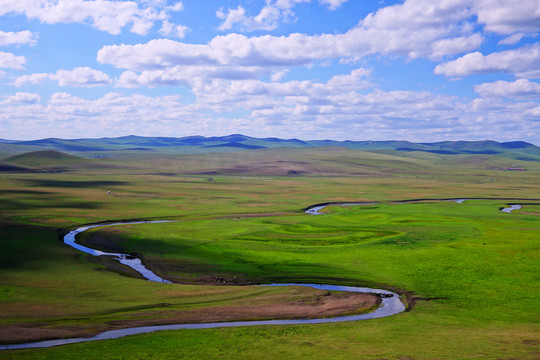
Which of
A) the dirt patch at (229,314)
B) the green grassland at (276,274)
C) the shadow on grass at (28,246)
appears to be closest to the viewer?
the green grassland at (276,274)

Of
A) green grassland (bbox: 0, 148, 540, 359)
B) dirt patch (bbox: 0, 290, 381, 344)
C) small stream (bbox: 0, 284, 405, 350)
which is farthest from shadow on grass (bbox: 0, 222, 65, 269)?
small stream (bbox: 0, 284, 405, 350)

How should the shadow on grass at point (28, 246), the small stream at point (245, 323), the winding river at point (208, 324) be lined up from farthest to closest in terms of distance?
the shadow on grass at point (28, 246) → the winding river at point (208, 324) → the small stream at point (245, 323)

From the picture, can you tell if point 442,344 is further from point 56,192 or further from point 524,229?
point 56,192

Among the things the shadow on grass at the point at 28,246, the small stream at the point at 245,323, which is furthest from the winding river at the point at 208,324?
the shadow on grass at the point at 28,246

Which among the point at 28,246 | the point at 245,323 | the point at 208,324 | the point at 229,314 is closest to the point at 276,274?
the point at 229,314

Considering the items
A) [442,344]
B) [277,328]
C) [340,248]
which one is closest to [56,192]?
[340,248]

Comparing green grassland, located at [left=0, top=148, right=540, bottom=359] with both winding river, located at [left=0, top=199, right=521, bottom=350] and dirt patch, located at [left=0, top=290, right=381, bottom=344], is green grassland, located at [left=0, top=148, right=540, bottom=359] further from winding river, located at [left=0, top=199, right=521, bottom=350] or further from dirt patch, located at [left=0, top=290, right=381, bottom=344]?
winding river, located at [left=0, top=199, right=521, bottom=350]

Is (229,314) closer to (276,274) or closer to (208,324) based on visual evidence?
(208,324)

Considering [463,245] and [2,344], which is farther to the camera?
[463,245]

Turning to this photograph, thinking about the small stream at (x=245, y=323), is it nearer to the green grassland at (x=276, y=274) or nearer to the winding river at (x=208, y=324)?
the winding river at (x=208, y=324)
